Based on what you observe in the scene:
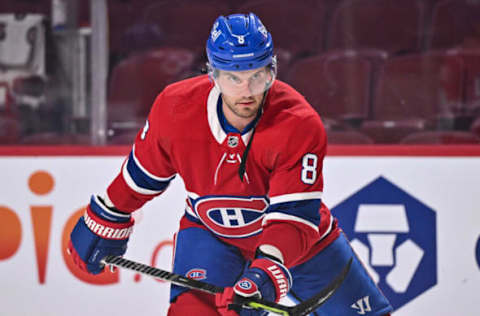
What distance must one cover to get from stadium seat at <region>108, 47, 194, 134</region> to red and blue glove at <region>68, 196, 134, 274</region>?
1049mm

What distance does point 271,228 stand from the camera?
1808 millimetres

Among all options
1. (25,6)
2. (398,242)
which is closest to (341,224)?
(398,242)

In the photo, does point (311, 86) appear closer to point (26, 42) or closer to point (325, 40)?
point (325, 40)

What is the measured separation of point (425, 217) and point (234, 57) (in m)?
1.38

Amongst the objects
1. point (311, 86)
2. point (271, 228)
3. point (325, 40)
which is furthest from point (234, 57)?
point (325, 40)

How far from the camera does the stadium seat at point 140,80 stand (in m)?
3.13

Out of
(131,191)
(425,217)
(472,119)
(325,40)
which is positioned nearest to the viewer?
(131,191)

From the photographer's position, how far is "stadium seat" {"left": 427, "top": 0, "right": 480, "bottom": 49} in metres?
3.07

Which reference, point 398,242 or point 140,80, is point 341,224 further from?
point 140,80

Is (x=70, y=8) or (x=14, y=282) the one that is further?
(x=70, y=8)

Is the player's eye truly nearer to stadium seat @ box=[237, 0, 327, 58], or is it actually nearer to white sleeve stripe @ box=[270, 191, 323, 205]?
white sleeve stripe @ box=[270, 191, 323, 205]

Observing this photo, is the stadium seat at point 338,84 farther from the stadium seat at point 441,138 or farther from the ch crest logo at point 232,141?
the ch crest logo at point 232,141

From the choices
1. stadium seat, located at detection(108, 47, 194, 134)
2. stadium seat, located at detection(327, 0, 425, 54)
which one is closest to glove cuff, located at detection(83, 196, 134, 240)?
stadium seat, located at detection(108, 47, 194, 134)

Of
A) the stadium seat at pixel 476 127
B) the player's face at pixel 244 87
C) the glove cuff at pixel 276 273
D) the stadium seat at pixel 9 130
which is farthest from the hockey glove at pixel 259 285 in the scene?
the stadium seat at pixel 9 130
